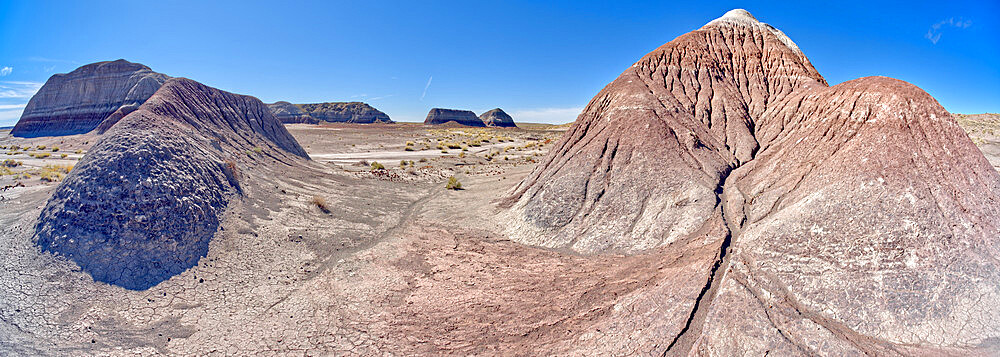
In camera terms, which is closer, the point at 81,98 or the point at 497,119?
the point at 81,98

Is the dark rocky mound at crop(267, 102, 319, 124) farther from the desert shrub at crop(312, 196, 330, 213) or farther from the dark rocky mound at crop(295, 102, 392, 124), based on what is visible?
the desert shrub at crop(312, 196, 330, 213)

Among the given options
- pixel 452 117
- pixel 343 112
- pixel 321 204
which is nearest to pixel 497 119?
pixel 452 117

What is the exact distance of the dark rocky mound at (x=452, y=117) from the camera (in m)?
161

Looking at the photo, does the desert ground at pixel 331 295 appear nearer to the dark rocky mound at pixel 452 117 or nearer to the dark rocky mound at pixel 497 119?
the dark rocky mound at pixel 452 117

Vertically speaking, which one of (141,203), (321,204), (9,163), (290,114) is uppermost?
(290,114)

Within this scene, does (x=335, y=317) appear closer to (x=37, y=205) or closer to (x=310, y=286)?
(x=310, y=286)

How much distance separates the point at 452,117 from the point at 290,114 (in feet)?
193

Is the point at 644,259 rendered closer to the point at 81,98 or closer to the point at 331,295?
the point at 331,295

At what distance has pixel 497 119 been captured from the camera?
564 feet

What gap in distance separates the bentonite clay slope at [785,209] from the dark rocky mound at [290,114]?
140074mm

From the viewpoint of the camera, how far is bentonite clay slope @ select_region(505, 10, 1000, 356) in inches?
275

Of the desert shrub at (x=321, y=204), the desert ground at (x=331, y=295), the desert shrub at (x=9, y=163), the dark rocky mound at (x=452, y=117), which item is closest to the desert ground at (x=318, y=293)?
the desert ground at (x=331, y=295)

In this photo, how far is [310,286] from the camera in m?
11.3

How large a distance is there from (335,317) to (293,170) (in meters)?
18.1
